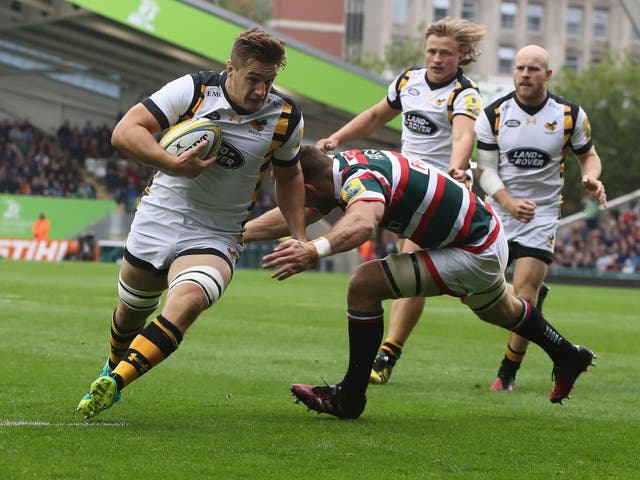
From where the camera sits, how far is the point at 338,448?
5691mm

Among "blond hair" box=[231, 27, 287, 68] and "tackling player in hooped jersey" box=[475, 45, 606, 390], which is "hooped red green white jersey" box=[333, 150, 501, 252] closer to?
"blond hair" box=[231, 27, 287, 68]

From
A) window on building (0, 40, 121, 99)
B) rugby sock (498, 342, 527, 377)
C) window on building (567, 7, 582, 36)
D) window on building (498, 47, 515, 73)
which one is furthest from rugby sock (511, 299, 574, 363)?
window on building (567, 7, 582, 36)

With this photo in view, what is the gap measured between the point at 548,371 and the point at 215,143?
16.5 ft

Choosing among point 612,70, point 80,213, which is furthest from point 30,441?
point 612,70

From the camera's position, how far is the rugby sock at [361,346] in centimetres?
678

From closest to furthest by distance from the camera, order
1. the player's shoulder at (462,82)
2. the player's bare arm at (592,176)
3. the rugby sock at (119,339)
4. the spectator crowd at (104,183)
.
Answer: the rugby sock at (119,339) → the player's bare arm at (592,176) → the player's shoulder at (462,82) → the spectator crowd at (104,183)

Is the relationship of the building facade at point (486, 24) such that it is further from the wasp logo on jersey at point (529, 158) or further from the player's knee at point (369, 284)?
the player's knee at point (369, 284)

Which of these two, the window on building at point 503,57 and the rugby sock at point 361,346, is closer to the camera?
the rugby sock at point 361,346

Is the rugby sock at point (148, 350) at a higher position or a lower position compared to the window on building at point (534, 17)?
higher

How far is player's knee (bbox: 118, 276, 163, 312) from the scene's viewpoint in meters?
6.80

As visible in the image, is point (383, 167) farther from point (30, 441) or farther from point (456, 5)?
point (456, 5)

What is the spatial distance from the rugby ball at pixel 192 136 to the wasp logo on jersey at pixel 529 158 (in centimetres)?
352

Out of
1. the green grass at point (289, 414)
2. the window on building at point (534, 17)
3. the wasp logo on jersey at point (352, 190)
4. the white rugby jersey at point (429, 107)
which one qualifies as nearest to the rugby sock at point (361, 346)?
the green grass at point (289, 414)

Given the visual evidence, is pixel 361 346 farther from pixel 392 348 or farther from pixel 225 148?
pixel 392 348
